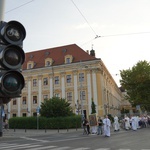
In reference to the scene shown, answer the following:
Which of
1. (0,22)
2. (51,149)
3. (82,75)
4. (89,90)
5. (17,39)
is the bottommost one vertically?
(51,149)

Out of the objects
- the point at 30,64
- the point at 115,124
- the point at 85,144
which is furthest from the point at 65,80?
the point at 85,144

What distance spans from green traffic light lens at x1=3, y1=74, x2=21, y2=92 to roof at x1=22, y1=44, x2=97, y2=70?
48129mm

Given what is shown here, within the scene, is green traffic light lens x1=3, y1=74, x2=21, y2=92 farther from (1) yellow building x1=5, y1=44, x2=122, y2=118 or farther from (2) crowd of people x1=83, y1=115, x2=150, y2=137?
(1) yellow building x1=5, y1=44, x2=122, y2=118

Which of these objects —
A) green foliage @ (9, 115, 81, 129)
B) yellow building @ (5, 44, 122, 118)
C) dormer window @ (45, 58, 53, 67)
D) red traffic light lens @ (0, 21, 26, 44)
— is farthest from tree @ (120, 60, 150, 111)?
red traffic light lens @ (0, 21, 26, 44)

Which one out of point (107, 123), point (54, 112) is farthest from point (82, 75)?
point (107, 123)

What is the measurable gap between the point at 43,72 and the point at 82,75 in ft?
32.9

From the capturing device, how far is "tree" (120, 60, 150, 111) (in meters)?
50.0

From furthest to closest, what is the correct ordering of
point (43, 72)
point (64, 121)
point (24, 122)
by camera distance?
point (43, 72)
point (24, 122)
point (64, 121)

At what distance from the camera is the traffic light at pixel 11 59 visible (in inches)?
103

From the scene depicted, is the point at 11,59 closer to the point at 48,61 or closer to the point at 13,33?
the point at 13,33

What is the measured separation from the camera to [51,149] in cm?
1234

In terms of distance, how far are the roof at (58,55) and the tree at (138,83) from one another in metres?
9.04

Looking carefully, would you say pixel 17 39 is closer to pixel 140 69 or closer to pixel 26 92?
pixel 140 69

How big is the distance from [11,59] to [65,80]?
1983 inches
